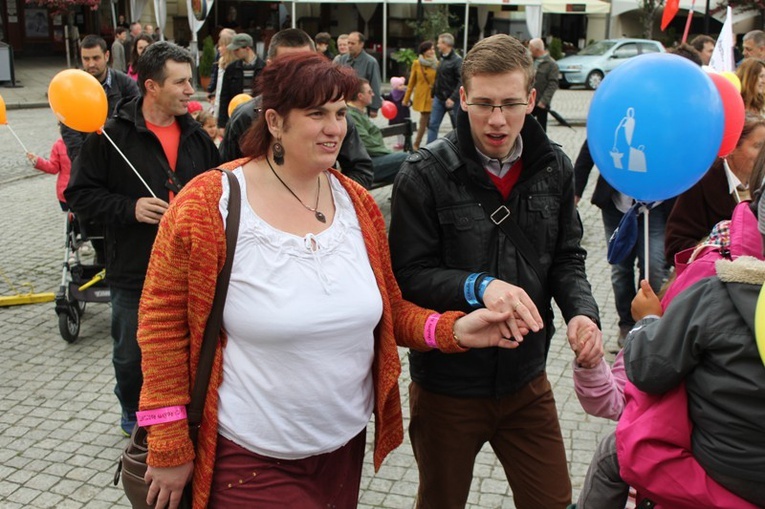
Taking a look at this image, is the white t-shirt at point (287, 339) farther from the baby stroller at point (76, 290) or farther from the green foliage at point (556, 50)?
the green foliage at point (556, 50)


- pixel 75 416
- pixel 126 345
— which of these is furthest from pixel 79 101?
pixel 75 416

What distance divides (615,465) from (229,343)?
1198 millimetres

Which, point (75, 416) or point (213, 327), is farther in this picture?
point (75, 416)

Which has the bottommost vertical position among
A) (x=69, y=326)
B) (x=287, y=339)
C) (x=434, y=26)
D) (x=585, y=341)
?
(x=69, y=326)

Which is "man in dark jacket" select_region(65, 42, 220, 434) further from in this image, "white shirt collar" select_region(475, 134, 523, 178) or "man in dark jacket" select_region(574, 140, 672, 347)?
"man in dark jacket" select_region(574, 140, 672, 347)

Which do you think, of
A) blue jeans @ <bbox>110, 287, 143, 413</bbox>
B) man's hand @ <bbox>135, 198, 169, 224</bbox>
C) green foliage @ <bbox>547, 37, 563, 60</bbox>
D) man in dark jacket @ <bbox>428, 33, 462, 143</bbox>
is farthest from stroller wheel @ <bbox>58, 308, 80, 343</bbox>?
green foliage @ <bbox>547, 37, 563, 60</bbox>

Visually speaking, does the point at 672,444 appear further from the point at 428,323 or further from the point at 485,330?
the point at 428,323

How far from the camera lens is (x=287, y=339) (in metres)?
2.28

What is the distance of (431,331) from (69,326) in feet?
13.6

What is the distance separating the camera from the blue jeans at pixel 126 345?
161 inches

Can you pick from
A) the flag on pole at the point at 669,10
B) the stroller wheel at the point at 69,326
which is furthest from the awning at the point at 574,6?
the stroller wheel at the point at 69,326

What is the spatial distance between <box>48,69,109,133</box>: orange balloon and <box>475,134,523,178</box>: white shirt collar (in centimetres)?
224

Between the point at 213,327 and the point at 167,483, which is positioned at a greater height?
the point at 213,327

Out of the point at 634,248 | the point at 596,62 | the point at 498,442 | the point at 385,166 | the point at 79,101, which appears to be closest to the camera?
the point at 498,442
